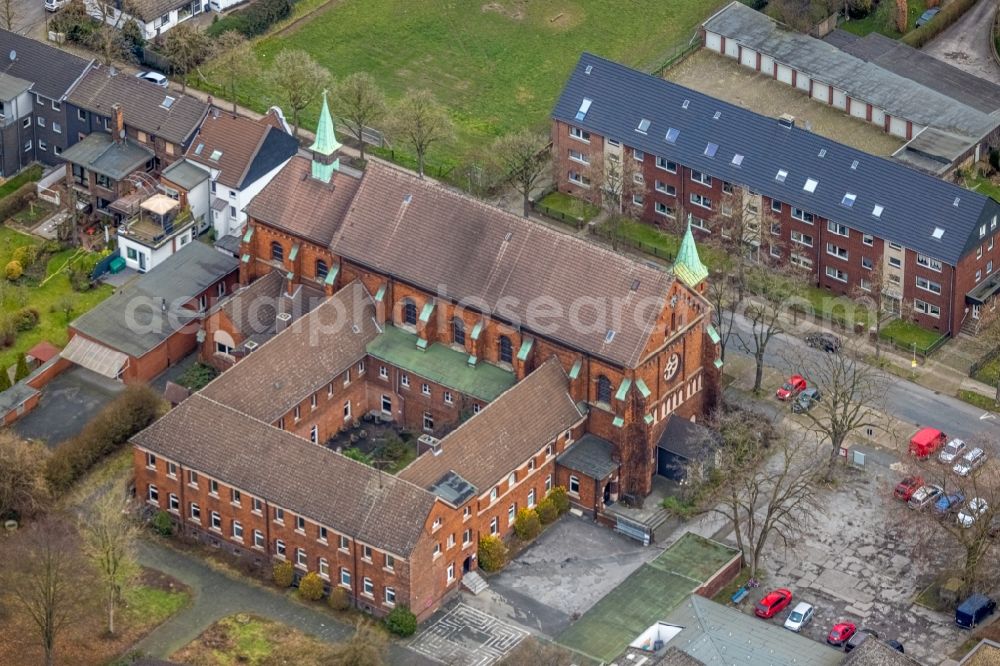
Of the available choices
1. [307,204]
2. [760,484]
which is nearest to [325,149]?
[307,204]

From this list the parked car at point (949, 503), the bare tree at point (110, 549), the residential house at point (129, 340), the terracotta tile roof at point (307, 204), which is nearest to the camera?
the bare tree at point (110, 549)

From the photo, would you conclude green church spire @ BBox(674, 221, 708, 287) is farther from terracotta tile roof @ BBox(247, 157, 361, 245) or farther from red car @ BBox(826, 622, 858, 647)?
red car @ BBox(826, 622, 858, 647)

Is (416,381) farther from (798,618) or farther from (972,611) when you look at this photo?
(972,611)

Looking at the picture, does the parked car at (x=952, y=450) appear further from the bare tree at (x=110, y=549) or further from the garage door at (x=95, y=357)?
the garage door at (x=95, y=357)

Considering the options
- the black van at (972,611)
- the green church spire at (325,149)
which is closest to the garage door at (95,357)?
the green church spire at (325,149)

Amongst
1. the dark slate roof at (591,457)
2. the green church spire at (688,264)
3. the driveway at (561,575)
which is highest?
the green church spire at (688,264)

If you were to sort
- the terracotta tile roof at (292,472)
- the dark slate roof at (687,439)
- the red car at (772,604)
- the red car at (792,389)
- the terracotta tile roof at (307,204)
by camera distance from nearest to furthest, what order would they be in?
1. the terracotta tile roof at (292,472)
2. the red car at (772,604)
3. the dark slate roof at (687,439)
4. the red car at (792,389)
5. the terracotta tile roof at (307,204)

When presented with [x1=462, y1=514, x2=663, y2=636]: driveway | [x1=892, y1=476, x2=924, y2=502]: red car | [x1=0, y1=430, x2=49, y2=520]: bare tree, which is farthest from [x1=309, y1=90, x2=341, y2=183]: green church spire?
[x1=892, y1=476, x2=924, y2=502]: red car
